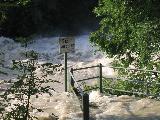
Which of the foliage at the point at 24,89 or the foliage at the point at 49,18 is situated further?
the foliage at the point at 49,18

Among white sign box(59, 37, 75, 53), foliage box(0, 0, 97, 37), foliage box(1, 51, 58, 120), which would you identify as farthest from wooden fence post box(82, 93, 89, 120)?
foliage box(0, 0, 97, 37)

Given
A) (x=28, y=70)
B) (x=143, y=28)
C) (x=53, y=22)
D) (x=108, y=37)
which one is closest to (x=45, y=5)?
(x=53, y=22)

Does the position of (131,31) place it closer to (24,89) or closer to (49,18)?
(24,89)

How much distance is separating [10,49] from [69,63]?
187 inches

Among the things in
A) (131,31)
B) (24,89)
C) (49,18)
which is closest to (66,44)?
(131,31)

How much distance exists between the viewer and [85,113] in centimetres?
868

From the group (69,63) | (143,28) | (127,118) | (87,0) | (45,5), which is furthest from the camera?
(87,0)

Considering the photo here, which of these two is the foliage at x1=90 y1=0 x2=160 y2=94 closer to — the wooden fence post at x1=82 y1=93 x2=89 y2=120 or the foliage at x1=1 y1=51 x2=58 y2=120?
the wooden fence post at x1=82 y1=93 x2=89 y2=120

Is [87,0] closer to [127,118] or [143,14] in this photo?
[143,14]

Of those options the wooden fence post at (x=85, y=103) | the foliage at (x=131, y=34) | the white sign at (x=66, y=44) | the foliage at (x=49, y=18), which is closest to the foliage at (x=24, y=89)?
the wooden fence post at (x=85, y=103)

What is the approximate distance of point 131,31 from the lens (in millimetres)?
13727

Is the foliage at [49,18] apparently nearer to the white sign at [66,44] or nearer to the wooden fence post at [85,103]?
the white sign at [66,44]

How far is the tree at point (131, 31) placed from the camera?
1284 cm

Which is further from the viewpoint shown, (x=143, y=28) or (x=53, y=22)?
(x=53, y=22)
